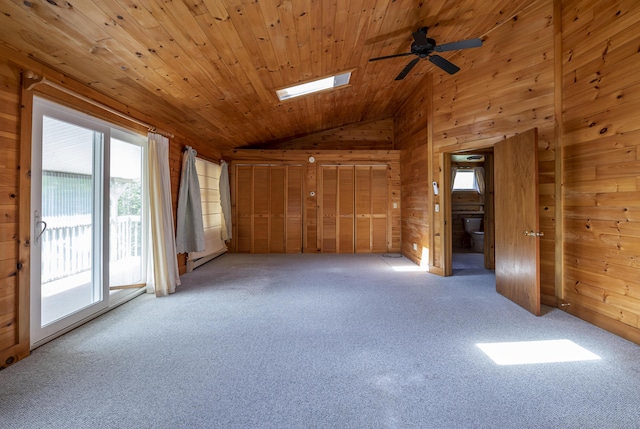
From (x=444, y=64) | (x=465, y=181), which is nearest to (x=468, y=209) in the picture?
(x=465, y=181)

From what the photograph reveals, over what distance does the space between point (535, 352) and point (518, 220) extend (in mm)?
1589

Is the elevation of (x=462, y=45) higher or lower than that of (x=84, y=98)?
higher

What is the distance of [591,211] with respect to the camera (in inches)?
110

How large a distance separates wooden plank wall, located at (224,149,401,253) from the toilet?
200 cm

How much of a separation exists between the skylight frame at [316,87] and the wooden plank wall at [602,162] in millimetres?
2717

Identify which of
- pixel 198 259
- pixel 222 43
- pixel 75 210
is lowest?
pixel 198 259

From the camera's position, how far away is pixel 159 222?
12.1 feet

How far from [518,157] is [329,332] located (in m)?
2.91

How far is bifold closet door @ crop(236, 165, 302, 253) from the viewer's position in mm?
6703

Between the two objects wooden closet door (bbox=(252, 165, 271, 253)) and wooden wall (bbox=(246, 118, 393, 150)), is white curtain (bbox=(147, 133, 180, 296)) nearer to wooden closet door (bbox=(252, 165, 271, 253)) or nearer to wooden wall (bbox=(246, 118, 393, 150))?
wooden closet door (bbox=(252, 165, 271, 253))

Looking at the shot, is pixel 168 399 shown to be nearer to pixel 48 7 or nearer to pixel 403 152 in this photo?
pixel 48 7

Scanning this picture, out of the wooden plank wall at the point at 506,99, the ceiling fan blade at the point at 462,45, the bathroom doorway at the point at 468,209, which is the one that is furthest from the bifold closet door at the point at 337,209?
the ceiling fan blade at the point at 462,45

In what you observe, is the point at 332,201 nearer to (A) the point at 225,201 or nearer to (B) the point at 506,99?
(A) the point at 225,201

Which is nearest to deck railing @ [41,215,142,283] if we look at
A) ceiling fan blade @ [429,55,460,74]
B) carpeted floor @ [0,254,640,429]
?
carpeted floor @ [0,254,640,429]
